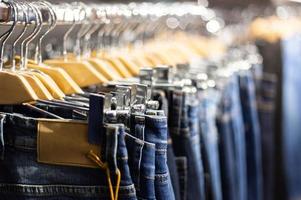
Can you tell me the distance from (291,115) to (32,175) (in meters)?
1.85

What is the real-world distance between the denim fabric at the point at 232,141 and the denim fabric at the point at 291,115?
780 millimetres

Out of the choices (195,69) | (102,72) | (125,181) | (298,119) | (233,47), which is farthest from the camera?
(298,119)

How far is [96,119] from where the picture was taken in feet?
2.54

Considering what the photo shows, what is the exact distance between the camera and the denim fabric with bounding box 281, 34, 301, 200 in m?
2.45

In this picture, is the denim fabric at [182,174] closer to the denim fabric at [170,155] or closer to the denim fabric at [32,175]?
the denim fabric at [170,155]

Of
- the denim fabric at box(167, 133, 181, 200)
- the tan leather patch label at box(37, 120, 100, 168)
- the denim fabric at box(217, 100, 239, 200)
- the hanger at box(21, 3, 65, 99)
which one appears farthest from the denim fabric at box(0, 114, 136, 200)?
the denim fabric at box(217, 100, 239, 200)

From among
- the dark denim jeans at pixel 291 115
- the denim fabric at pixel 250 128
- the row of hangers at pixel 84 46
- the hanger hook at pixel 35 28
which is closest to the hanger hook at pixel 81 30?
the row of hangers at pixel 84 46

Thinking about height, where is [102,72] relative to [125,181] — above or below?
above

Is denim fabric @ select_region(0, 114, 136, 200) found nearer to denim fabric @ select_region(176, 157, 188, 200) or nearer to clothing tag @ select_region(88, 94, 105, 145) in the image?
clothing tag @ select_region(88, 94, 105, 145)

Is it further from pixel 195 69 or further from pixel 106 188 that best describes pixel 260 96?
pixel 106 188

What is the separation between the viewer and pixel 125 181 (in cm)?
77

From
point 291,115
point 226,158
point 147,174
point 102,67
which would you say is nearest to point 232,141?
point 226,158

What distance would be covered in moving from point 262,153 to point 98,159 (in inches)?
61.2

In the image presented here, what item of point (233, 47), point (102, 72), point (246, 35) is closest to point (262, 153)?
point (233, 47)
